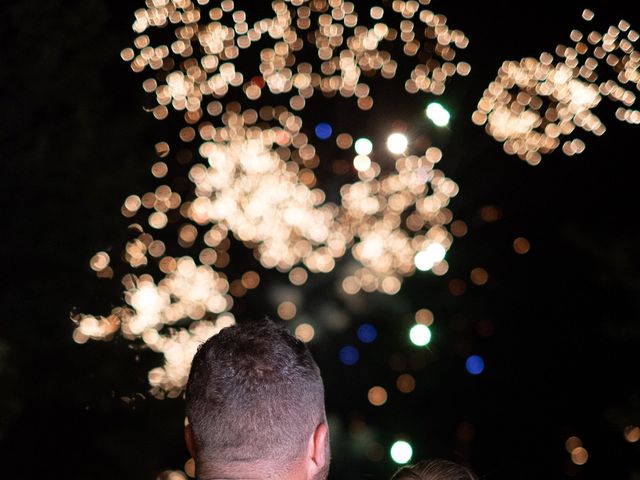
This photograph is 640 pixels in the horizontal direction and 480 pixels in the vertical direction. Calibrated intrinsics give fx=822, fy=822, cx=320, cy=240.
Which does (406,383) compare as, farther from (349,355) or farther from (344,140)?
(344,140)

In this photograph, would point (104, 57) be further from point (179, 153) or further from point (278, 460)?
point (278, 460)

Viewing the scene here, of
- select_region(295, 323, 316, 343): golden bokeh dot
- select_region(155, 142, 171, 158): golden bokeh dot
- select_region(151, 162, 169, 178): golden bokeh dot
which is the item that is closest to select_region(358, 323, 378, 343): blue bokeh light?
select_region(295, 323, 316, 343): golden bokeh dot

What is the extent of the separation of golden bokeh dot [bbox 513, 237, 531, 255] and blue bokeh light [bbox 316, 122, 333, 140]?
213 centimetres

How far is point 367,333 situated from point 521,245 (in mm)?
2865

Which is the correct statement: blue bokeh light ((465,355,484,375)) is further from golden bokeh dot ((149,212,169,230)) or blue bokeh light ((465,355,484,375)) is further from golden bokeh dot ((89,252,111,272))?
golden bokeh dot ((89,252,111,272))

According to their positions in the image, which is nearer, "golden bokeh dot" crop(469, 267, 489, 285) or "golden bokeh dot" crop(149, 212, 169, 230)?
"golden bokeh dot" crop(149, 212, 169, 230)

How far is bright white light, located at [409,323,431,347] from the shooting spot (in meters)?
9.03

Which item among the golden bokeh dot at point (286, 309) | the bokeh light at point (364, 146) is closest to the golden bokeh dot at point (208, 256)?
the golden bokeh dot at point (286, 309)

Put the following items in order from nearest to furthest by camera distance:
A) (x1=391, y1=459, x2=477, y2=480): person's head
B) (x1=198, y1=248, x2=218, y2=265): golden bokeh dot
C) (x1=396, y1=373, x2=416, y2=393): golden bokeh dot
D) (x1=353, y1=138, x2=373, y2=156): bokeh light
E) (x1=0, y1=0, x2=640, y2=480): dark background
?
(x1=391, y1=459, x2=477, y2=480): person's head < (x1=0, y1=0, x2=640, y2=480): dark background < (x1=353, y1=138, x2=373, y2=156): bokeh light < (x1=198, y1=248, x2=218, y2=265): golden bokeh dot < (x1=396, y1=373, x2=416, y2=393): golden bokeh dot

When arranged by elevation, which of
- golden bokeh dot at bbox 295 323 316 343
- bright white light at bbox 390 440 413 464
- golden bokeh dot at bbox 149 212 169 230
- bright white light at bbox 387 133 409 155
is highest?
bright white light at bbox 387 133 409 155

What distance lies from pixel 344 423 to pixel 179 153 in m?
4.69

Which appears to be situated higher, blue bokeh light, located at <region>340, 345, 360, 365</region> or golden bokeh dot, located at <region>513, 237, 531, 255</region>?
golden bokeh dot, located at <region>513, 237, 531, 255</region>

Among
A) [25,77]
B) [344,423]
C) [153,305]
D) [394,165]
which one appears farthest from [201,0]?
[344,423]

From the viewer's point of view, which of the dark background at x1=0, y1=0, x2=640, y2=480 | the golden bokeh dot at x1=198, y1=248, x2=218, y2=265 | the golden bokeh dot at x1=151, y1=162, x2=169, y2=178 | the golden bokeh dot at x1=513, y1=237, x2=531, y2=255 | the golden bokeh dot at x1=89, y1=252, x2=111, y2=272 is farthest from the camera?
the golden bokeh dot at x1=198, y1=248, x2=218, y2=265
